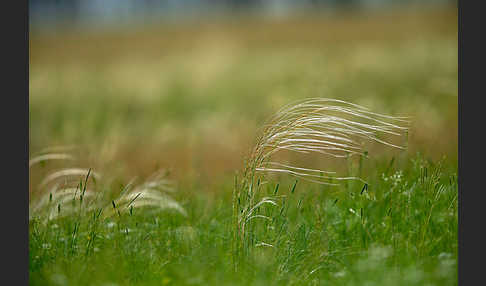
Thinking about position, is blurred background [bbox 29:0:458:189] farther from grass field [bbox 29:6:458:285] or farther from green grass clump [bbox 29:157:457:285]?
green grass clump [bbox 29:157:457:285]

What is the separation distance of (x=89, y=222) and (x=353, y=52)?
29.6ft

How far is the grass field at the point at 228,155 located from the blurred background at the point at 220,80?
0.17 feet

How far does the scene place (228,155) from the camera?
6383mm

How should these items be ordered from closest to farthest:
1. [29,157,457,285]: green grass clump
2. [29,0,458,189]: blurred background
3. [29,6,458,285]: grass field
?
[29,157,457,285]: green grass clump < [29,6,458,285]: grass field < [29,0,458,189]: blurred background

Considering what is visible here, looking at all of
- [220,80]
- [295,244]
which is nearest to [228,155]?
[295,244]

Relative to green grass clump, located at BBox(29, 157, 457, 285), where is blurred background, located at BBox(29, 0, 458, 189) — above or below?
above

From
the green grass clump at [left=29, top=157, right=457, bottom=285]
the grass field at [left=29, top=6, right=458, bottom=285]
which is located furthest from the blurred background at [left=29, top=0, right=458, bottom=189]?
the green grass clump at [left=29, top=157, right=457, bottom=285]

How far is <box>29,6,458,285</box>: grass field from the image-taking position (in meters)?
2.83

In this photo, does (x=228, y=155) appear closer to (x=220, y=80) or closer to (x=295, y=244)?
(x=295, y=244)

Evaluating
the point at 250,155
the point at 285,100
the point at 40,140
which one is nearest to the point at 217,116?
the point at 285,100

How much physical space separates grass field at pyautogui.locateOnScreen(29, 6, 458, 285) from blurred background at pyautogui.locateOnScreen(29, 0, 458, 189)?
51 millimetres

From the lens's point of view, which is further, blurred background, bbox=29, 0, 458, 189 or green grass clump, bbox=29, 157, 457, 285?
blurred background, bbox=29, 0, 458, 189

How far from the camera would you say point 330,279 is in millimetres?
2723

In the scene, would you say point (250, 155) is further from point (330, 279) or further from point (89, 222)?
point (89, 222)
